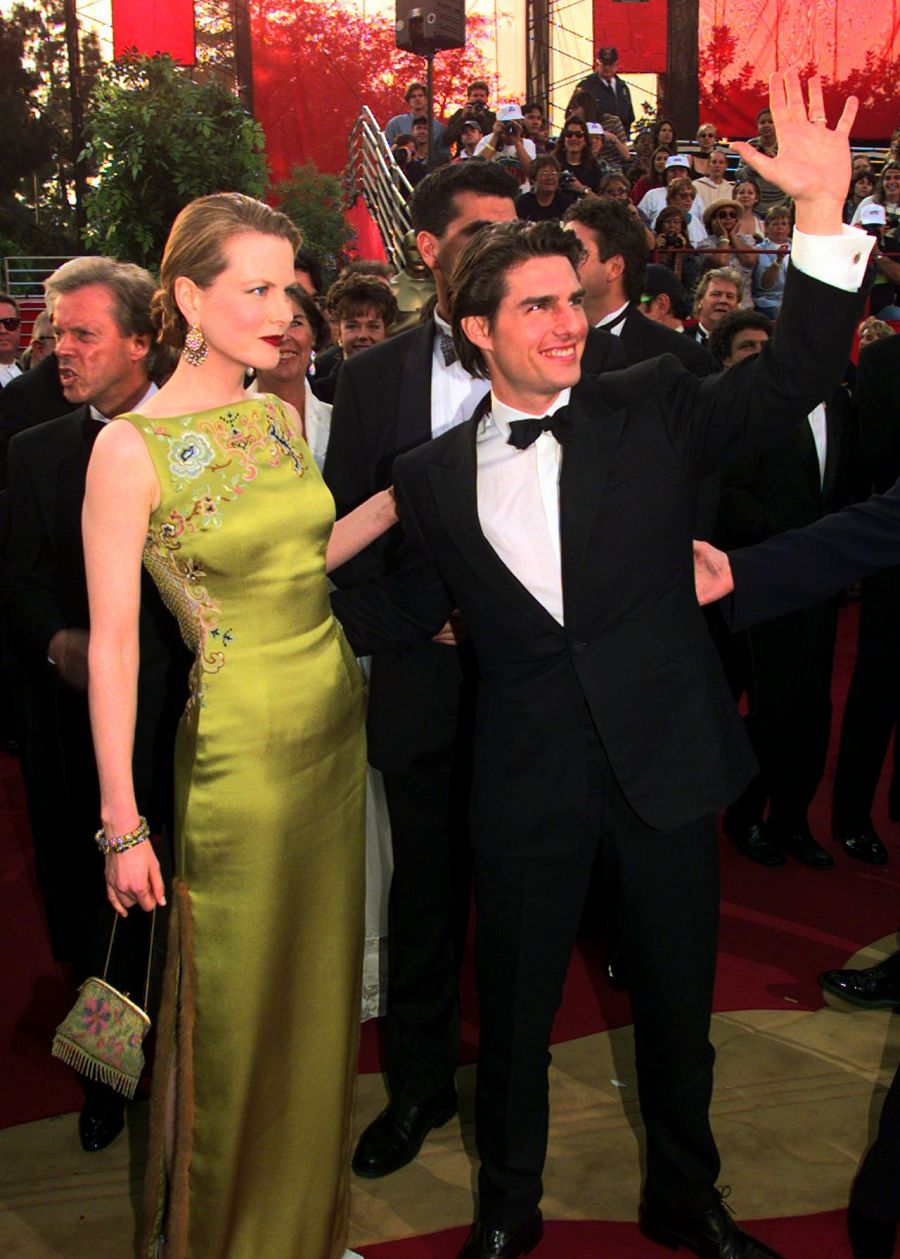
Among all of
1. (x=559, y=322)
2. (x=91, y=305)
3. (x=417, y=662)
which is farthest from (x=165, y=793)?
(x=559, y=322)

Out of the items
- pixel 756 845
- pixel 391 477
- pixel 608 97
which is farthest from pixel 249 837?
pixel 608 97

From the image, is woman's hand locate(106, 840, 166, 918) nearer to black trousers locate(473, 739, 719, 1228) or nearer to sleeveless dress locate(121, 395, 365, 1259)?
sleeveless dress locate(121, 395, 365, 1259)

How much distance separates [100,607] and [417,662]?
88 centimetres

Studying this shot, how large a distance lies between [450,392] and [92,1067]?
5.10ft

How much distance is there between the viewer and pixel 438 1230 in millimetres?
2596

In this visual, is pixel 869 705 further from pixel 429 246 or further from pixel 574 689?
pixel 574 689

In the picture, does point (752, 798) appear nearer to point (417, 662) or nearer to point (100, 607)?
point (417, 662)

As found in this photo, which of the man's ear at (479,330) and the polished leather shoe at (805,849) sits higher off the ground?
the man's ear at (479,330)

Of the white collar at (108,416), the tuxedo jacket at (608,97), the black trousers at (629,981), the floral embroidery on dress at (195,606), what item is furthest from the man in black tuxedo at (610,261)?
the tuxedo jacket at (608,97)

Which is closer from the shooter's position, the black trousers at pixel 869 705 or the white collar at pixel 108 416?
the white collar at pixel 108 416

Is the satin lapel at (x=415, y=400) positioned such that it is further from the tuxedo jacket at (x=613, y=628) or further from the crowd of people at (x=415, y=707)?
the tuxedo jacket at (x=613, y=628)

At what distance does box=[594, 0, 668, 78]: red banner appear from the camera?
54.0 ft

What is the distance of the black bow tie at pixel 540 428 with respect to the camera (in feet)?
7.31

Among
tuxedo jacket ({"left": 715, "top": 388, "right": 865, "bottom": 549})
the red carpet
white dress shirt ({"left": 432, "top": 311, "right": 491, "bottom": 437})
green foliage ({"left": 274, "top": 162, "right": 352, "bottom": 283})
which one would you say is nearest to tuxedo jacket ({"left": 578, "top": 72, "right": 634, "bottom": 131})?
green foliage ({"left": 274, "top": 162, "right": 352, "bottom": 283})
